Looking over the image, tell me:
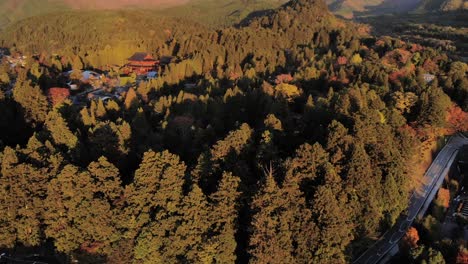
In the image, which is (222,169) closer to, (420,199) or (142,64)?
(420,199)

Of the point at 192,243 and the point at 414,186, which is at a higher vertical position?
the point at 192,243

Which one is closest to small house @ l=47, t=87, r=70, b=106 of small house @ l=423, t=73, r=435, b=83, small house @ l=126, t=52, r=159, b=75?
small house @ l=126, t=52, r=159, b=75

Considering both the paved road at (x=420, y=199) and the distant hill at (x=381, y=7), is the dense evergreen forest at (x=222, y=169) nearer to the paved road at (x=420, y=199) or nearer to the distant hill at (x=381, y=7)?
the paved road at (x=420, y=199)

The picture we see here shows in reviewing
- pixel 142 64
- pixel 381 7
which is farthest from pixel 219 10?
pixel 381 7

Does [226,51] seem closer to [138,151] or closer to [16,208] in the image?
[138,151]

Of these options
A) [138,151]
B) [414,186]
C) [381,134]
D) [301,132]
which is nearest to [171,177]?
[138,151]

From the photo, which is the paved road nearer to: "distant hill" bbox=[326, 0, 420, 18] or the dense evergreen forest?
the dense evergreen forest
